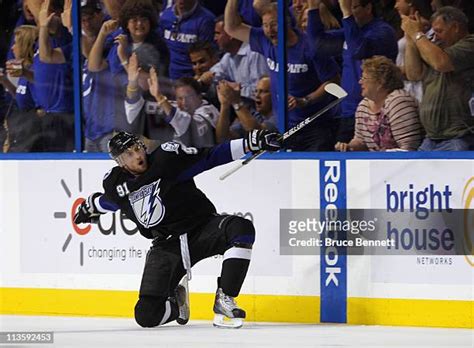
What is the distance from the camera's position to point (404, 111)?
6.57 meters

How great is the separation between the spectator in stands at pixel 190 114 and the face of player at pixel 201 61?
0.06 m

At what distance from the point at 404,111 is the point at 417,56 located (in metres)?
0.29

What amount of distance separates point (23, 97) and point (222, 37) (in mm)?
1290

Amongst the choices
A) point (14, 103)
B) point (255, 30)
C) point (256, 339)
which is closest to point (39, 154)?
point (14, 103)

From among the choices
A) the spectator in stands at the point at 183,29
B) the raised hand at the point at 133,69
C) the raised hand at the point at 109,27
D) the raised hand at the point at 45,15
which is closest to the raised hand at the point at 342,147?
the spectator in stands at the point at 183,29

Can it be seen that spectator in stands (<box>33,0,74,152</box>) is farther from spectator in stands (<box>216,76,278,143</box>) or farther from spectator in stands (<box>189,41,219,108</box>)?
spectator in stands (<box>216,76,278,143</box>)

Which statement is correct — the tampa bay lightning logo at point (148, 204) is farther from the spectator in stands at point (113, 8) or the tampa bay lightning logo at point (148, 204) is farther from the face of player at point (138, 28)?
the spectator in stands at point (113, 8)

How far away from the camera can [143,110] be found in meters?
7.19

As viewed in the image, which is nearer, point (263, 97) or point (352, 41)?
point (352, 41)

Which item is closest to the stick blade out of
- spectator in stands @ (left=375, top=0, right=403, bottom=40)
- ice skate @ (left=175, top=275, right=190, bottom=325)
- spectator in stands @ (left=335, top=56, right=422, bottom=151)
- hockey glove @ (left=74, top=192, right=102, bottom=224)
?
spectator in stands @ (left=335, top=56, right=422, bottom=151)

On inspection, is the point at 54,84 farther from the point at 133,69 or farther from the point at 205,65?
the point at 205,65

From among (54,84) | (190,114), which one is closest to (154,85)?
(190,114)

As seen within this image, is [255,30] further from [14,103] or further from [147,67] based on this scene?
[14,103]
